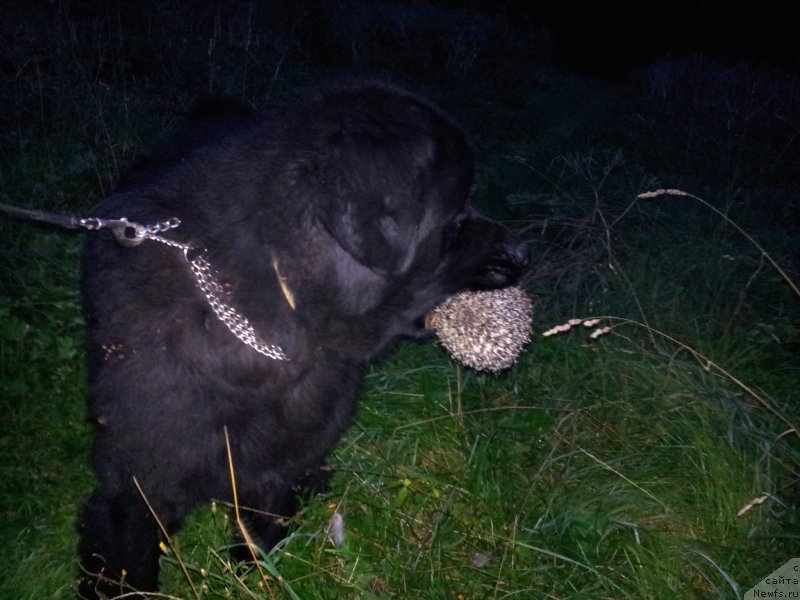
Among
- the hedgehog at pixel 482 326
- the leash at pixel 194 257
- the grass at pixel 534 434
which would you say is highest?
the leash at pixel 194 257

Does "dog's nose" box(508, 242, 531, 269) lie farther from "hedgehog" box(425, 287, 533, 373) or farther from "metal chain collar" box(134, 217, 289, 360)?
"metal chain collar" box(134, 217, 289, 360)

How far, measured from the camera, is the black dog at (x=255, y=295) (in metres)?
1.75

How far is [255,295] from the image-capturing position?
5.78 feet

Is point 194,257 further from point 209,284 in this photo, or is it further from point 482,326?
point 482,326

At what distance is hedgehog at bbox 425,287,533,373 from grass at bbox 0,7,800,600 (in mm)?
419

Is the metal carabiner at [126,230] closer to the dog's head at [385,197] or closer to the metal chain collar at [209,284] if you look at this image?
the metal chain collar at [209,284]

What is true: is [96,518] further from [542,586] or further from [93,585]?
[542,586]

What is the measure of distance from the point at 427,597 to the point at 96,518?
102cm

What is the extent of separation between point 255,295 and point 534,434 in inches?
57.8

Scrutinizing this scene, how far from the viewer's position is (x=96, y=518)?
204 cm

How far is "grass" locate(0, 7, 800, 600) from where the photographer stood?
86.3 inches

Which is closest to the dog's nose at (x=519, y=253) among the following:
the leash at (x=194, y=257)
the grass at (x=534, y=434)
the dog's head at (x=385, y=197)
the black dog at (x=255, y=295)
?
the dog's head at (x=385, y=197)

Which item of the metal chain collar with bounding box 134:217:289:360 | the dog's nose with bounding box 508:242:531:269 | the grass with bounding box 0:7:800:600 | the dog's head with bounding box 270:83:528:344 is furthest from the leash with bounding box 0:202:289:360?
the dog's nose with bounding box 508:242:531:269

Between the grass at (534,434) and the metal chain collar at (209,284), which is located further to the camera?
the grass at (534,434)
